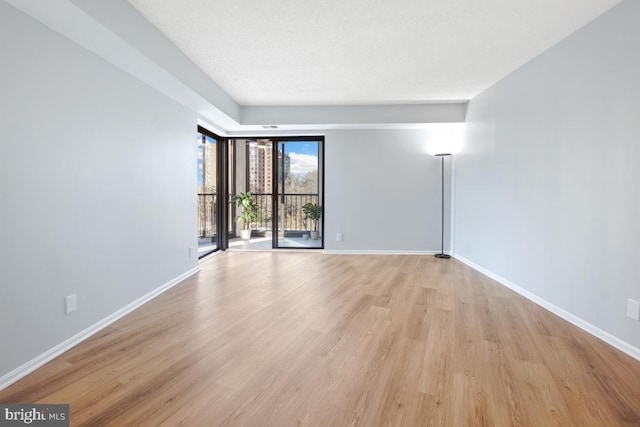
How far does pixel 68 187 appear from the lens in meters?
2.23

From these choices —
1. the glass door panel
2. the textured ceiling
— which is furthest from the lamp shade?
the glass door panel

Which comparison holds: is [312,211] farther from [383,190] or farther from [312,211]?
[383,190]

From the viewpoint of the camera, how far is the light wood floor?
1.58m

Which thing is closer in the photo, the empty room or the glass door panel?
the empty room

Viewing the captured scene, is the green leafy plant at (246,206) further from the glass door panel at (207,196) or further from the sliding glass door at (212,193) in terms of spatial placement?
the glass door panel at (207,196)

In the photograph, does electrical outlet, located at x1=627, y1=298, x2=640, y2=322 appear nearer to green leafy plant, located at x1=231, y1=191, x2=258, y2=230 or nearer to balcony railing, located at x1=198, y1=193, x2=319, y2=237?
balcony railing, located at x1=198, y1=193, x2=319, y2=237

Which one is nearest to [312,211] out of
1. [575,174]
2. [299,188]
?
[299,188]

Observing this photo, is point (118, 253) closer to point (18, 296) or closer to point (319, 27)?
point (18, 296)

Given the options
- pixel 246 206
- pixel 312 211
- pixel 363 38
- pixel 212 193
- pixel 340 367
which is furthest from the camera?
pixel 246 206

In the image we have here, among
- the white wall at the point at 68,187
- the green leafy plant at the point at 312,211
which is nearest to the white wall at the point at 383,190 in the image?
the green leafy plant at the point at 312,211

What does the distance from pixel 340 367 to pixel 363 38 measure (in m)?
2.76

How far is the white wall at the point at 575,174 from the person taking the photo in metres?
2.27

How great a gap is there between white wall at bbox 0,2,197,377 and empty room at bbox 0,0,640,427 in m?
0.02

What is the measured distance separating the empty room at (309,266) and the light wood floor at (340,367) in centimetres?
2
